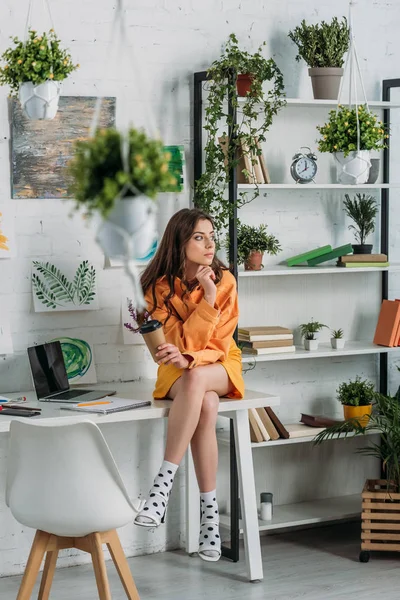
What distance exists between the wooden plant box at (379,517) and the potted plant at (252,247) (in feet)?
3.66

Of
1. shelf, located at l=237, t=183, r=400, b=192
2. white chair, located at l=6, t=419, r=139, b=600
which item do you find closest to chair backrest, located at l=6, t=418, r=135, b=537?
white chair, located at l=6, t=419, r=139, b=600

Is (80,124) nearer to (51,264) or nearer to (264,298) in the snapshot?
(51,264)

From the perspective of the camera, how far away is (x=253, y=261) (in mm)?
4297

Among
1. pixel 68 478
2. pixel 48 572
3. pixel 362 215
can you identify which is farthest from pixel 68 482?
pixel 362 215

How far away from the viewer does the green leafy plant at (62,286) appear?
13.3 ft

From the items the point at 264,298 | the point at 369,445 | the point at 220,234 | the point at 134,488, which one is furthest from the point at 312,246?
the point at 134,488

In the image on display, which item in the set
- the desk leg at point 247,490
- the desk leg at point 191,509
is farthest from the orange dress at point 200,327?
the desk leg at point 191,509

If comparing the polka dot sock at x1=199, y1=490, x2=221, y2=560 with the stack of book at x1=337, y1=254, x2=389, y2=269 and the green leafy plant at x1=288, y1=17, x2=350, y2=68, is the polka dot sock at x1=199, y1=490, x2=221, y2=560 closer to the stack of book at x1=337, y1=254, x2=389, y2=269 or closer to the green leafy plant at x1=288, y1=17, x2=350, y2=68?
the stack of book at x1=337, y1=254, x2=389, y2=269

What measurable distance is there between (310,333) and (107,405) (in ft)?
4.20

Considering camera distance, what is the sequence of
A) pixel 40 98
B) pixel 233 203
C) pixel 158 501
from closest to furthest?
1. pixel 40 98
2. pixel 158 501
3. pixel 233 203

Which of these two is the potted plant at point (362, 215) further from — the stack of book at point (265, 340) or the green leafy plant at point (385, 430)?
the green leafy plant at point (385, 430)

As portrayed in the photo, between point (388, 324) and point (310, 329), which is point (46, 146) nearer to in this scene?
point (310, 329)

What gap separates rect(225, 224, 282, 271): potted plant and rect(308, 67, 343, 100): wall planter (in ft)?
2.28

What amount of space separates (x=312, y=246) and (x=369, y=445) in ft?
3.54
